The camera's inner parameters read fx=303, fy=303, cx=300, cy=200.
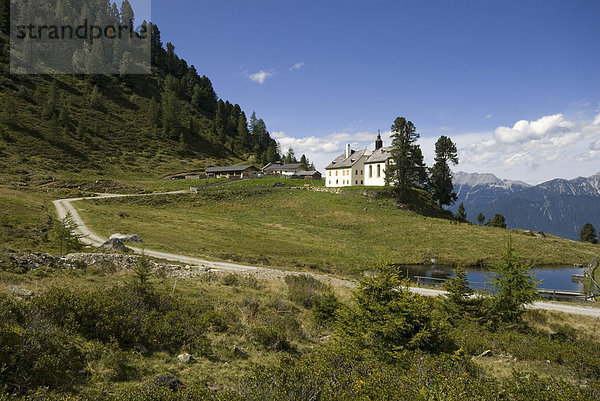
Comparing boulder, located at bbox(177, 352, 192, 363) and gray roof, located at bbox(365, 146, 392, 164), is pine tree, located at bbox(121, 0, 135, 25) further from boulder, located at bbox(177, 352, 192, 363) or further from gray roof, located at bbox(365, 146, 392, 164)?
boulder, located at bbox(177, 352, 192, 363)

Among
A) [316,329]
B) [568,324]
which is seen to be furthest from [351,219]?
[316,329]

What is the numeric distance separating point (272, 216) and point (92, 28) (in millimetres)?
164695

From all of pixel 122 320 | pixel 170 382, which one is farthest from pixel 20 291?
pixel 170 382

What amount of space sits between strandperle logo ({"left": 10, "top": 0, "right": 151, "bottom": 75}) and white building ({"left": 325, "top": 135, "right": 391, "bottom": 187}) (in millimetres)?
124980

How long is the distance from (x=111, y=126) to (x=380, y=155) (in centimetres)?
10331

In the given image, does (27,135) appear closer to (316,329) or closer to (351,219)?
(351,219)

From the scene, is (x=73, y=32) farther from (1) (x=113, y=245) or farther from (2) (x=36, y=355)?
(2) (x=36, y=355)

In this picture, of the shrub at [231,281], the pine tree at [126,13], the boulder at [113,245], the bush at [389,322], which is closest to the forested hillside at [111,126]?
the pine tree at [126,13]

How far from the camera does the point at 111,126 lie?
386ft

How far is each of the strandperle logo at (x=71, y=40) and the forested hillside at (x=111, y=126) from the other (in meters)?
3.41

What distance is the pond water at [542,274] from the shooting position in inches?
1320

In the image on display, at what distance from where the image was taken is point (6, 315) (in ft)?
26.6

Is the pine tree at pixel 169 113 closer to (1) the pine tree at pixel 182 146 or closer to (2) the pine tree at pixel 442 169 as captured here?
(1) the pine tree at pixel 182 146

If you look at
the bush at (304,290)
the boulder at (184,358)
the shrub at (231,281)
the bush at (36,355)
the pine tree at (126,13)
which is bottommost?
the bush at (304,290)
